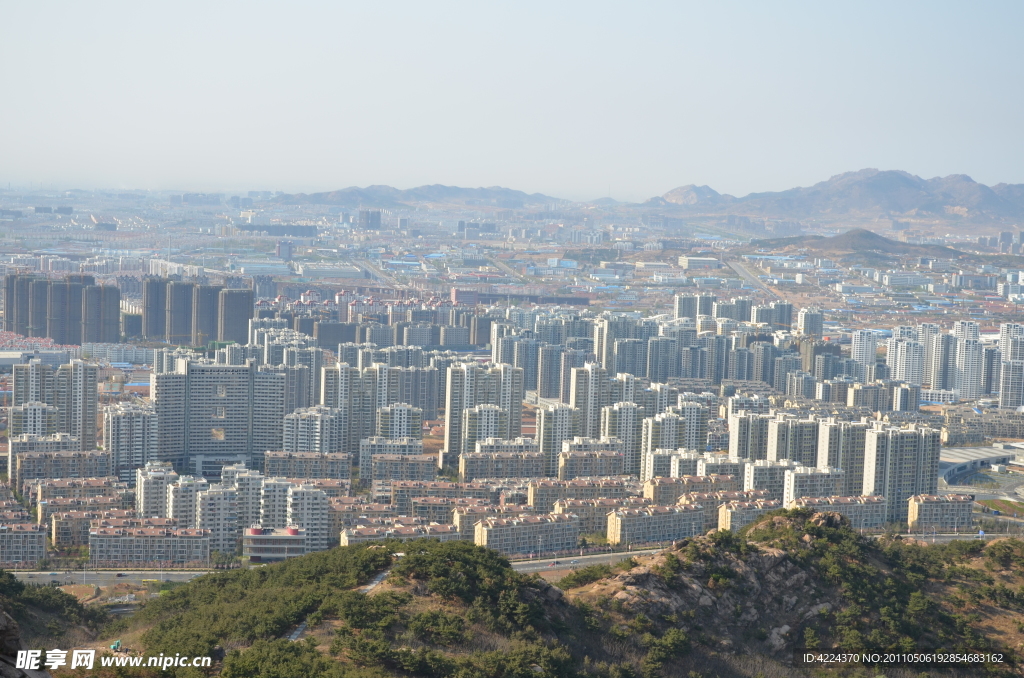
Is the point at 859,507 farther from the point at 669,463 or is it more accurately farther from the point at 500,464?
the point at 500,464

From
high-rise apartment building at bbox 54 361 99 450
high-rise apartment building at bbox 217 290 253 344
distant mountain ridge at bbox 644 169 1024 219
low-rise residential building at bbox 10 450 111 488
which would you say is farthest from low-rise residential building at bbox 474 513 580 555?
distant mountain ridge at bbox 644 169 1024 219

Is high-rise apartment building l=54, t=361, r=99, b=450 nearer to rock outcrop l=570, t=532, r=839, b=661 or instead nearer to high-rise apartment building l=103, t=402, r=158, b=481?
high-rise apartment building l=103, t=402, r=158, b=481

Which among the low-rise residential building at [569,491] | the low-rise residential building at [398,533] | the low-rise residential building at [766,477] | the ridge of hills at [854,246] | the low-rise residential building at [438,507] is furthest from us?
the ridge of hills at [854,246]

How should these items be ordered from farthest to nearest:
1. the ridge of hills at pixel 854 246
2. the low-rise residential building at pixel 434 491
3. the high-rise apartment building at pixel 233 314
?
the ridge of hills at pixel 854 246 < the high-rise apartment building at pixel 233 314 < the low-rise residential building at pixel 434 491

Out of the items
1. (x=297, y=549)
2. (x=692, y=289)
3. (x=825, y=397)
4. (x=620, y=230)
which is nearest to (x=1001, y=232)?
(x=620, y=230)

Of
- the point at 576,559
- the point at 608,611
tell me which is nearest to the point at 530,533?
the point at 576,559

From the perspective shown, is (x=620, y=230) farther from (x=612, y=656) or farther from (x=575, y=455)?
(x=612, y=656)

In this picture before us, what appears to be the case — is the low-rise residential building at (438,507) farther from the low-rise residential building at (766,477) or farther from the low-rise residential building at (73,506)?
the low-rise residential building at (766,477)

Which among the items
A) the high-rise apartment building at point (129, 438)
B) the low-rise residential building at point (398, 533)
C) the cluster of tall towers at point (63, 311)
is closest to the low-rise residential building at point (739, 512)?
the low-rise residential building at point (398, 533)

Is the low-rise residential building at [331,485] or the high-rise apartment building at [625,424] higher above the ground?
the high-rise apartment building at [625,424]
